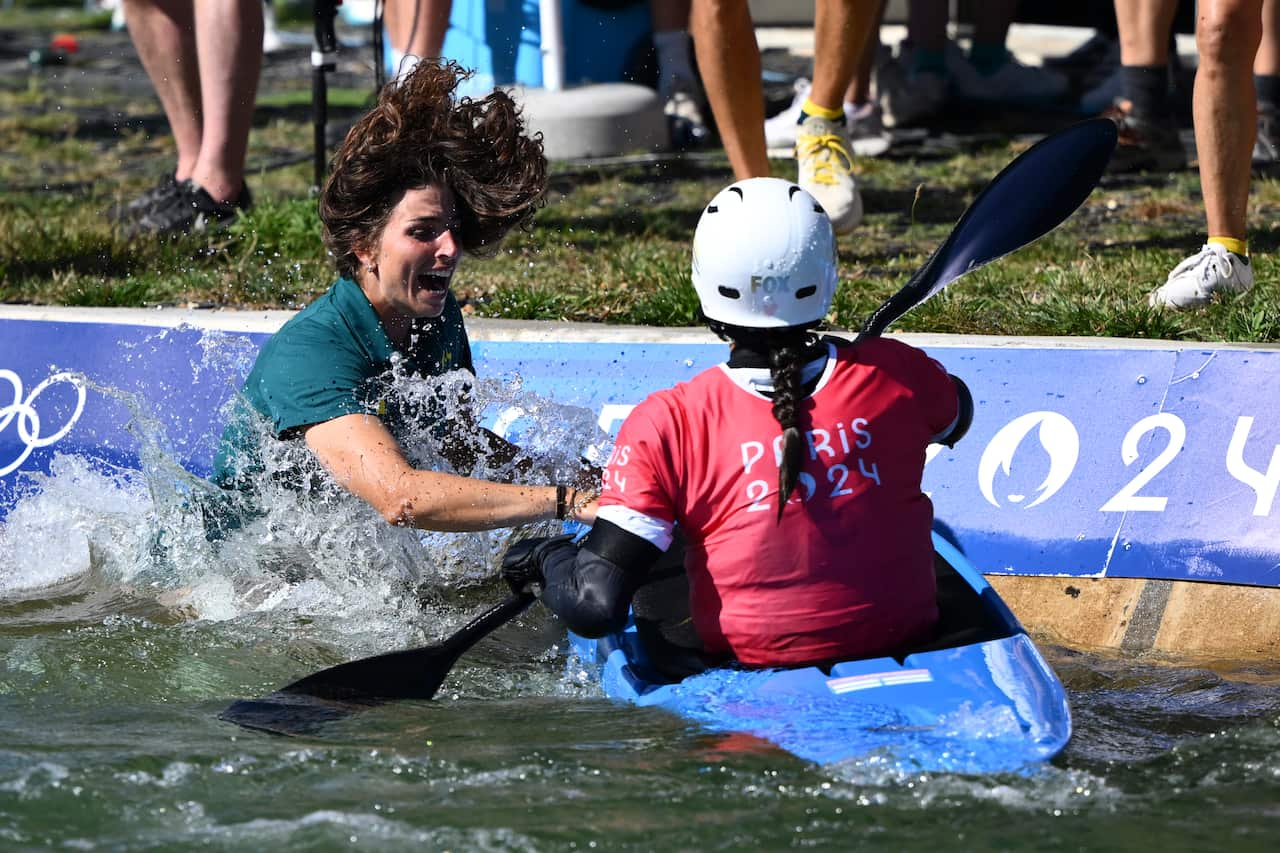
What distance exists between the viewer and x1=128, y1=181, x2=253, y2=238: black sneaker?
6668 millimetres

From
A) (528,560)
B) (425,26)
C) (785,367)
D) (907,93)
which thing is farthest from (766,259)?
(907,93)

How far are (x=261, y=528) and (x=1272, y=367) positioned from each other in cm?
276

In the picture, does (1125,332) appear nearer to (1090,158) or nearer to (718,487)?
(1090,158)

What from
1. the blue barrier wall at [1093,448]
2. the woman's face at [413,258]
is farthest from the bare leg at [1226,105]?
the woman's face at [413,258]

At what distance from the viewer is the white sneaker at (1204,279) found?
5.12m

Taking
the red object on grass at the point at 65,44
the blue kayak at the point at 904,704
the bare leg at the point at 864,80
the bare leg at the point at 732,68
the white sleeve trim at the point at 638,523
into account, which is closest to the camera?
the blue kayak at the point at 904,704

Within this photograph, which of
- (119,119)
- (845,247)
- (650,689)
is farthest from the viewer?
(119,119)

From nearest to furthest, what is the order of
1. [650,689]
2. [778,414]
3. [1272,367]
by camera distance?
[778,414]
[650,689]
[1272,367]

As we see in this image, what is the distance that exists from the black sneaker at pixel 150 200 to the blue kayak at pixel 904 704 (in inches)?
158

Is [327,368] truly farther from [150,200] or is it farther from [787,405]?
[150,200]

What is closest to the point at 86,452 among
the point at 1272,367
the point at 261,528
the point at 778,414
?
the point at 261,528

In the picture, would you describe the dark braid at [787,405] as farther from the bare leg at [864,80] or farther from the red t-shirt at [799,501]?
the bare leg at [864,80]

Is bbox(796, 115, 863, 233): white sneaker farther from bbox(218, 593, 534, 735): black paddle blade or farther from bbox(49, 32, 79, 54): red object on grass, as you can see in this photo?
bbox(49, 32, 79, 54): red object on grass

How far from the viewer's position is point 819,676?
130 inches
